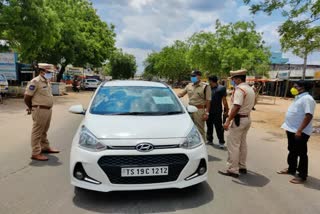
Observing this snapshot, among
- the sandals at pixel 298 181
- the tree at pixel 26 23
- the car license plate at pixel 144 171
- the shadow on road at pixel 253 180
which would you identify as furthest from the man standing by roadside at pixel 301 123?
the tree at pixel 26 23

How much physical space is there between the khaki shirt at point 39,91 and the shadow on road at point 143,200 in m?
2.39

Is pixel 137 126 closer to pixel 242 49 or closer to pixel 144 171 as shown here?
pixel 144 171

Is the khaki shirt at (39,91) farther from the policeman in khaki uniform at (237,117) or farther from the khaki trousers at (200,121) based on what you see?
the policeman in khaki uniform at (237,117)

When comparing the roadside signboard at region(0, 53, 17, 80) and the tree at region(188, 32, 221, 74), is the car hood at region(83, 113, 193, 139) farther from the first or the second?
the tree at region(188, 32, 221, 74)

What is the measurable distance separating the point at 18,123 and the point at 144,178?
31.1 feet

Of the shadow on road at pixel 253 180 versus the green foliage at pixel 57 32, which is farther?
the green foliage at pixel 57 32

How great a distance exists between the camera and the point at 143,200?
4.54 metres

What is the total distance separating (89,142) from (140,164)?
2.49 feet

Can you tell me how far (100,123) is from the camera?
4.75 meters

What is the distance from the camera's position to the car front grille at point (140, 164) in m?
4.23

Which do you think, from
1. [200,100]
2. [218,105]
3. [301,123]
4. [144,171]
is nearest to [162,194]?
[144,171]

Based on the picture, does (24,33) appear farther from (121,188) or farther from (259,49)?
(259,49)

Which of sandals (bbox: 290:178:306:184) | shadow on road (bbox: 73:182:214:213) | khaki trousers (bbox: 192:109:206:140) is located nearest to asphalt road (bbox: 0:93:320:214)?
shadow on road (bbox: 73:182:214:213)

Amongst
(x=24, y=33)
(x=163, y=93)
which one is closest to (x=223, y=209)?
(x=163, y=93)
